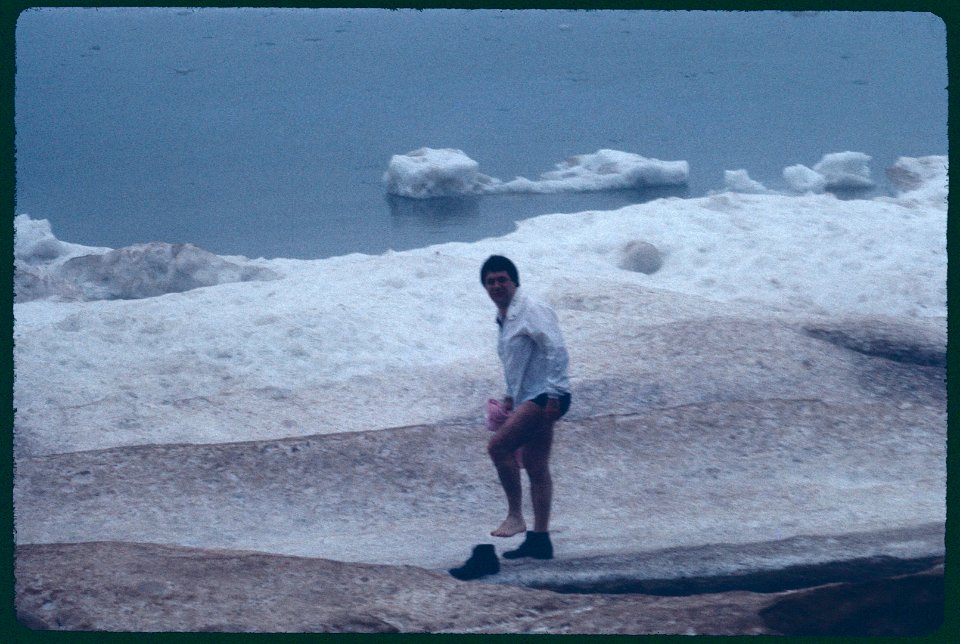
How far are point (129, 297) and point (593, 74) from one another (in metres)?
7.10

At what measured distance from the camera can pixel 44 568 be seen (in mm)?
5848

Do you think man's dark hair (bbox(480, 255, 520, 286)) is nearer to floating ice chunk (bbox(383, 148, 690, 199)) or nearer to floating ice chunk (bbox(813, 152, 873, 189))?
floating ice chunk (bbox(383, 148, 690, 199))

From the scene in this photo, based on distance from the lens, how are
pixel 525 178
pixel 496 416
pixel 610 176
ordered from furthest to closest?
1. pixel 610 176
2. pixel 525 178
3. pixel 496 416

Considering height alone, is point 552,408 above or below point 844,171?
below

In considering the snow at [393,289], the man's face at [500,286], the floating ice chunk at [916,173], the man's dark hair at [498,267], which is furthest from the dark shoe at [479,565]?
the floating ice chunk at [916,173]

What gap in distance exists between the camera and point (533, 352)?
5977 millimetres

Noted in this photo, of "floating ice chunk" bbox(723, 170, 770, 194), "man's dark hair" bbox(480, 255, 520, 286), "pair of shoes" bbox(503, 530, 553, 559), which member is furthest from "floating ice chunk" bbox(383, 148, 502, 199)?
"pair of shoes" bbox(503, 530, 553, 559)

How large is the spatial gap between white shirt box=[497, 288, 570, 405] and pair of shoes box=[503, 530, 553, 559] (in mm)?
833

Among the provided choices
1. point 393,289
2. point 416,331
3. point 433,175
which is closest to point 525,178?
point 433,175

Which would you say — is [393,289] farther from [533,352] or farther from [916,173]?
[916,173]

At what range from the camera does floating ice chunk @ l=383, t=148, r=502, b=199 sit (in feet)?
50.7

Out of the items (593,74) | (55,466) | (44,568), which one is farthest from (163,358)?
(593,74)

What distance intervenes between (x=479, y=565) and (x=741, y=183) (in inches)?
453

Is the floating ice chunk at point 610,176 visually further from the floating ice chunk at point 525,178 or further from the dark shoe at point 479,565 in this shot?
the dark shoe at point 479,565
